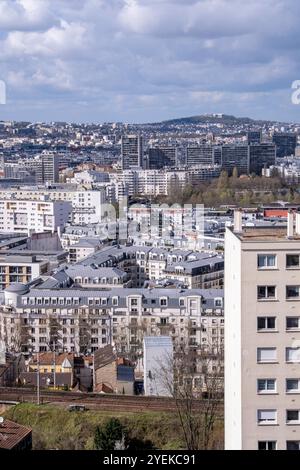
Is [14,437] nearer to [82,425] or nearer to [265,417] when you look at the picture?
[82,425]

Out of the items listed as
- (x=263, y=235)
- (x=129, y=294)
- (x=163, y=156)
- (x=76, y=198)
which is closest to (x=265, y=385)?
(x=263, y=235)

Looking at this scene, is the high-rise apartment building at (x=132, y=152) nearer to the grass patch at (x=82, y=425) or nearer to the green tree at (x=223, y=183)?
the green tree at (x=223, y=183)

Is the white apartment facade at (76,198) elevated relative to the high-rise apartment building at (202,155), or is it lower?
lower

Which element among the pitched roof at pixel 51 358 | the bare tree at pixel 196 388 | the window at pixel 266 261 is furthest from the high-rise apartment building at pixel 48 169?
the window at pixel 266 261

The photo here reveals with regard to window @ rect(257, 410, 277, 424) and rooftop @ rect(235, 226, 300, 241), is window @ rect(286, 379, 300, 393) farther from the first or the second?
rooftop @ rect(235, 226, 300, 241)

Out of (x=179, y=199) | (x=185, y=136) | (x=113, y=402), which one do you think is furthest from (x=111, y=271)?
(x=185, y=136)

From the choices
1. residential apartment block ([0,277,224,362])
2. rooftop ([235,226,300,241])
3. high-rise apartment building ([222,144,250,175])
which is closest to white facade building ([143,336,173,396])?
→ residential apartment block ([0,277,224,362])
